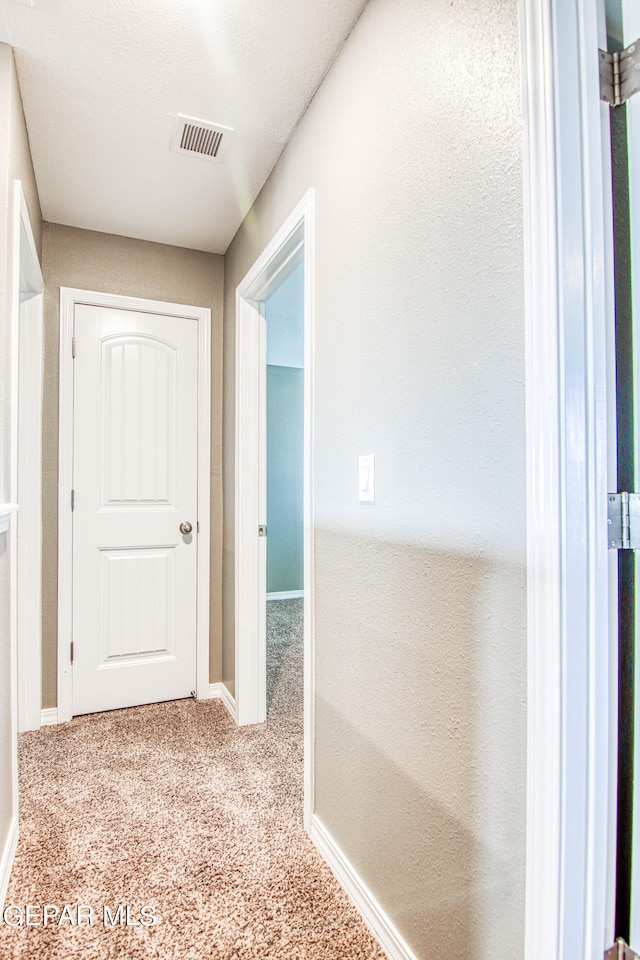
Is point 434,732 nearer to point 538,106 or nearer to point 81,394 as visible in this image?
point 538,106

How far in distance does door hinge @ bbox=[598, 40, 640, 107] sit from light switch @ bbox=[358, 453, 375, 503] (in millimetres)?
831

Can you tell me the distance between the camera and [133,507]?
8.86 feet

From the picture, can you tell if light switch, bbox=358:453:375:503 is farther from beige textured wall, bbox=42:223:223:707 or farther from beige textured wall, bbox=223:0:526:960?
beige textured wall, bbox=42:223:223:707

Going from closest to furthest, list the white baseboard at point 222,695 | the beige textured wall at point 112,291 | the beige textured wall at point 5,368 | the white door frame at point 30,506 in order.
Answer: the beige textured wall at point 5,368
the white door frame at point 30,506
the beige textured wall at point 112,291
the white baseboard at point 222,695

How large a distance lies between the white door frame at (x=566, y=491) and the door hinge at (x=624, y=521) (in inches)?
1.3

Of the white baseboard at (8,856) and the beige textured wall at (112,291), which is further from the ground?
the beige textured wall at (112,291)

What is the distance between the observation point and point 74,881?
146 centimetres

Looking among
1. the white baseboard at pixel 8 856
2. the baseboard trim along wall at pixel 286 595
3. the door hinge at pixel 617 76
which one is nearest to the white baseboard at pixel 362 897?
the white baseboard at pixel 8 856

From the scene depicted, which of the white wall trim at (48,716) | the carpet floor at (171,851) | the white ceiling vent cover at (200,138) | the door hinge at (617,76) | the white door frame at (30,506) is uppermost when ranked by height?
the white ceiling vent cover at (200,138)

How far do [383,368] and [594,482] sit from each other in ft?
2.03

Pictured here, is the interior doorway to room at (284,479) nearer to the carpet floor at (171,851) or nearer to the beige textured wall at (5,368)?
the carpet floor at (171,851)

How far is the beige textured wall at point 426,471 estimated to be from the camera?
0.90 meters

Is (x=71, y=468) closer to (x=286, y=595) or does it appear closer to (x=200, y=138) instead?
(x=200, y=138)

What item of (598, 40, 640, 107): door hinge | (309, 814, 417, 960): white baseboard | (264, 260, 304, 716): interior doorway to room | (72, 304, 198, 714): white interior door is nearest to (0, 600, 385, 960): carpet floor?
(309, 814, 417, 960): white baseboard
